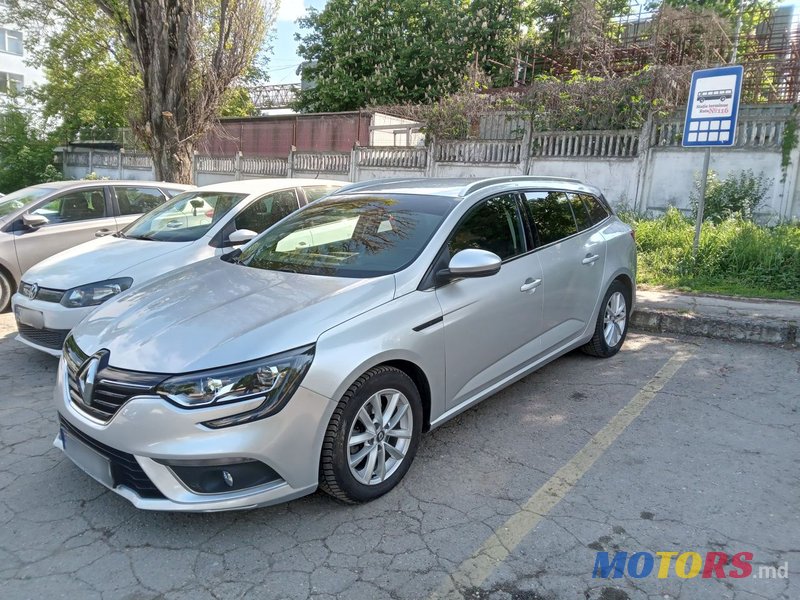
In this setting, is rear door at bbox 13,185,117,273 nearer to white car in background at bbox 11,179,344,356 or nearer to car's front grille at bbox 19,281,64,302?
white car in background at bbox 11,179,344,356

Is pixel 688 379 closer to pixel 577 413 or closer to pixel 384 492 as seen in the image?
pixel 577 413

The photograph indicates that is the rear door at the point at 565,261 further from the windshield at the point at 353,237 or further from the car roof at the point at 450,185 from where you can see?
the windshield at the point at 353,237

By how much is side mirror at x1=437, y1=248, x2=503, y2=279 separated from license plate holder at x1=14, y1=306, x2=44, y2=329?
357 cm

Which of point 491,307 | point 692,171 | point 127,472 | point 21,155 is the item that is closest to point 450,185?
point 491,307

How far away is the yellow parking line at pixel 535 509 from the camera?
2.48m

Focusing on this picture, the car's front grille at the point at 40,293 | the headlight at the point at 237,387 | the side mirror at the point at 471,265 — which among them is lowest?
the car's front grille at the point at 40,293

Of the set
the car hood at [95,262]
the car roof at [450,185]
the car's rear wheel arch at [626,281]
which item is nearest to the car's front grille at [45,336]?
the car hood at [95,262]

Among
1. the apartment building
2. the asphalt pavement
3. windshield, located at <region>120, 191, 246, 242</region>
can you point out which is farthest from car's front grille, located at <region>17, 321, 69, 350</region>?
the apartment building

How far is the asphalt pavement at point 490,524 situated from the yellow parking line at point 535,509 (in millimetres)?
10

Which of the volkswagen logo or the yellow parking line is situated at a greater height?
the volkswagen logo

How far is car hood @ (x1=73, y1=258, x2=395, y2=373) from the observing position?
8.72 ft

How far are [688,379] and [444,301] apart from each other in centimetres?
277

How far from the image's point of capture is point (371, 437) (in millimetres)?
2951

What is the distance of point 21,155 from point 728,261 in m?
26.7
